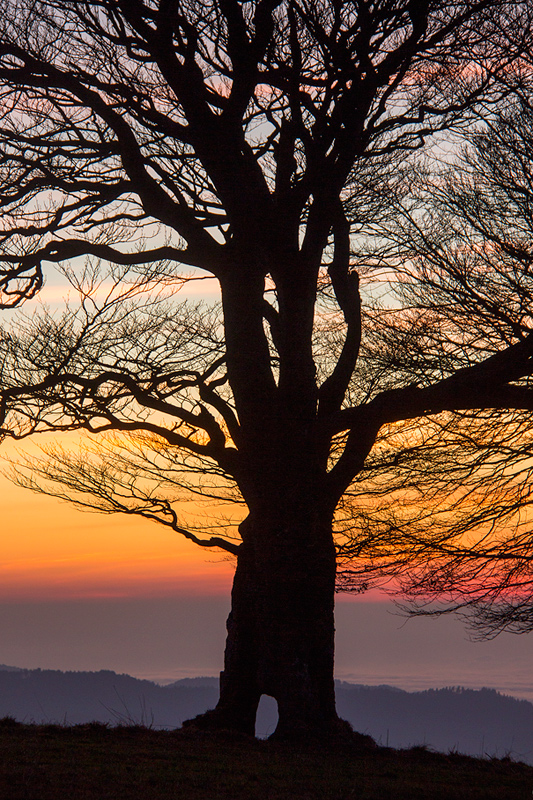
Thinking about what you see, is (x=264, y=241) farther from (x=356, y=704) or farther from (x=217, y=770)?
(x=356, y=704)

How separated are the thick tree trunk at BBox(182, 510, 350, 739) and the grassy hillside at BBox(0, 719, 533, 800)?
1.64 ft

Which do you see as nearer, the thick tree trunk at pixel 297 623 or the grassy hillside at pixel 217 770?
the grassy hillside at pixel 217 770

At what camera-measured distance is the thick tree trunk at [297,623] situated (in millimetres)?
8234

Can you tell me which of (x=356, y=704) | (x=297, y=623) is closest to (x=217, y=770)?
(x=297, y=623)

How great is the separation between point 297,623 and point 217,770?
2313 millimetres

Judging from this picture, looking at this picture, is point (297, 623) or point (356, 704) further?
point (356, 704)

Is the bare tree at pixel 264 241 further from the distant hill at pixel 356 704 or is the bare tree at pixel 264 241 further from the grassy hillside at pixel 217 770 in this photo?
the distant hill at pixel 356 704

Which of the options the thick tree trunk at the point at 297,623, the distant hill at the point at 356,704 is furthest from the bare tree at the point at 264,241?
the distant hill at the point at 356,704

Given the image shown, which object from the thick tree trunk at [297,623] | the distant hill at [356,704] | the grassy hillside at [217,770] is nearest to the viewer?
the grassy hillside at [217,770]

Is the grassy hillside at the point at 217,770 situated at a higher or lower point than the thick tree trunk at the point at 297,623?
lower

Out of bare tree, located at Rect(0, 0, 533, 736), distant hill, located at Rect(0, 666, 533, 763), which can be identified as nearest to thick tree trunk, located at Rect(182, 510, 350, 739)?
bare tree, located at Rect(0, 0, 533, 736)

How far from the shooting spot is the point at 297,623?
8.49 metres

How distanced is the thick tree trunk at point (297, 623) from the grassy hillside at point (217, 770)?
500 millimetres

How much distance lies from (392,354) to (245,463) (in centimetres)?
231
